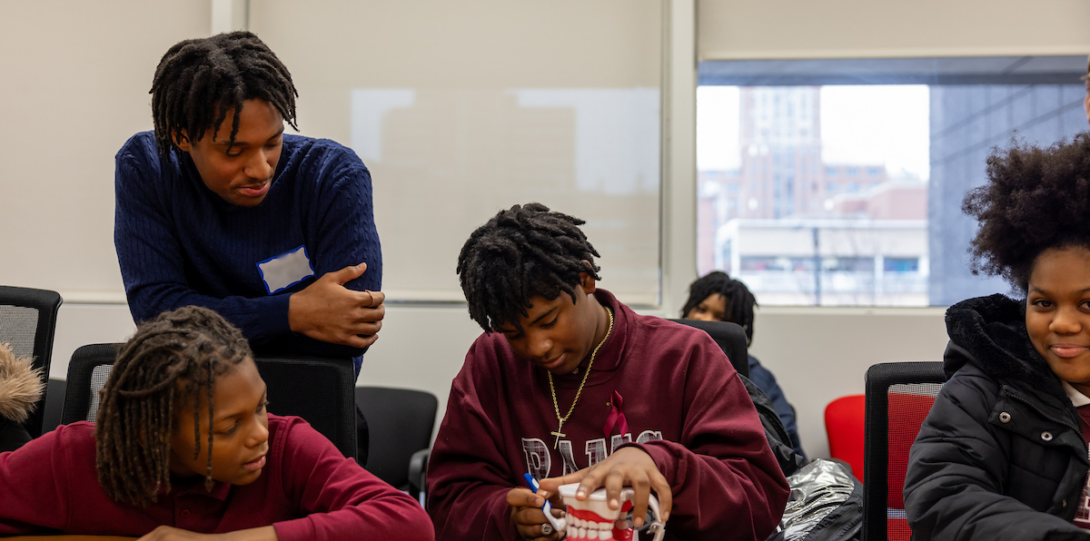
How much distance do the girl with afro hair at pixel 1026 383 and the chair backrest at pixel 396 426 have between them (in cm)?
213

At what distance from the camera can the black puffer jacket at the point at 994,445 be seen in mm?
1129

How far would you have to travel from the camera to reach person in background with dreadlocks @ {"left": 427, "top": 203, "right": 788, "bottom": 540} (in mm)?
1233

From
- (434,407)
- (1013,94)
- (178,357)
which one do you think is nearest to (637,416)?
(178,357)

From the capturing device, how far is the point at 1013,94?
3590 millimetres

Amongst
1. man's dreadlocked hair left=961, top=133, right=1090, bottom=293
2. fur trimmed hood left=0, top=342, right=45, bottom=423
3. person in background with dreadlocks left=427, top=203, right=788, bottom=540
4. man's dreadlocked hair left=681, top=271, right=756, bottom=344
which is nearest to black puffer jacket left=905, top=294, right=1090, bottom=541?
man's dreadlocked hair left=961, top=133, right=1090, bottom=293

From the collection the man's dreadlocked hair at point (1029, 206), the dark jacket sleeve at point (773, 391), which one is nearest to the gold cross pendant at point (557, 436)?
the man's dreadlocked hair at point (1029, 206)

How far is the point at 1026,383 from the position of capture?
4.00 feet

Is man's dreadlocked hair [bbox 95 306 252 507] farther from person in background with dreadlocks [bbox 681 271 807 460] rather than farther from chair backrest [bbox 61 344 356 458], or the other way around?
person in background with dreadlocks [bbox 681 271 807 460]

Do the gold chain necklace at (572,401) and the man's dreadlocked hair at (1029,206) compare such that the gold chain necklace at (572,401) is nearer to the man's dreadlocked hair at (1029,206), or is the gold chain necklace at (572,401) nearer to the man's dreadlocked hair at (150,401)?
the man's dreadlocked hair at (150,401)

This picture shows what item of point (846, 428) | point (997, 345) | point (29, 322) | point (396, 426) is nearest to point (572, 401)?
point (997, 345)

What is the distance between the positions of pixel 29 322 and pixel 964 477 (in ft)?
6.90

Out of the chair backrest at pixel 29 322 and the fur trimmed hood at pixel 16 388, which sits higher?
the chair backrest at pixel 29 322

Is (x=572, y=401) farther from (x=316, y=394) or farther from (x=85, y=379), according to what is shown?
(x=85, y=379)

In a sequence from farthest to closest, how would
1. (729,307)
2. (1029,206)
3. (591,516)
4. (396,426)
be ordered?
(729,307) < (396,426) < (1029,206) < (591,516)
